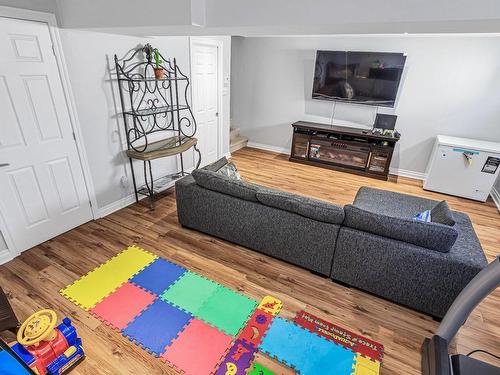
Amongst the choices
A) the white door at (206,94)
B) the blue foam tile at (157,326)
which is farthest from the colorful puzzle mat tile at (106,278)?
the white door at (206,94)

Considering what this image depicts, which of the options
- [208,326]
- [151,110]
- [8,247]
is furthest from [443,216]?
[8,247]

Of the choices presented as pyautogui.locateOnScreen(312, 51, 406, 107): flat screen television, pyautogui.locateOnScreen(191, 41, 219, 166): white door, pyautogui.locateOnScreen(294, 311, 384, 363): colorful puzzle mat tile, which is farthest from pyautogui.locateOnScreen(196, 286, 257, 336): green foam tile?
pyautogui.locateOnScreen(312, 51, 406, 107): flat screen television

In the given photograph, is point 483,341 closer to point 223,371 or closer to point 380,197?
point 380,197

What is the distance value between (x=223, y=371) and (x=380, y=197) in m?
2.40

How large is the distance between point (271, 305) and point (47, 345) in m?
1.50

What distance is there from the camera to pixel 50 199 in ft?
9.20

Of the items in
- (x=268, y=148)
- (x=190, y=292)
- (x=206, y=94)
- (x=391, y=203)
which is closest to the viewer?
(x=190, y=292)

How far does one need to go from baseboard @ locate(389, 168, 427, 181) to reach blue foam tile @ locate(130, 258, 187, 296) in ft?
14.2

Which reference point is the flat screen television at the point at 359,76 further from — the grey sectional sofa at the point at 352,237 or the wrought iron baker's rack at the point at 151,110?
the wrought iron baker's rack at the point at 151,110

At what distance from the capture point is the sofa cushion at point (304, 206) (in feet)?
7.36

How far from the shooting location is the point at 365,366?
178 centimetres

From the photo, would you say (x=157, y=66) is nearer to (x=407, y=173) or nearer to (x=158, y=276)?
(x=158, y=276)

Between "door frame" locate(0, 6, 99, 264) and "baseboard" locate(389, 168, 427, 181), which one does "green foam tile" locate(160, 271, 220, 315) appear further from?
"baseboard" locate(389, 168, 427, 181)

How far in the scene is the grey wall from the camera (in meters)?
2.19
